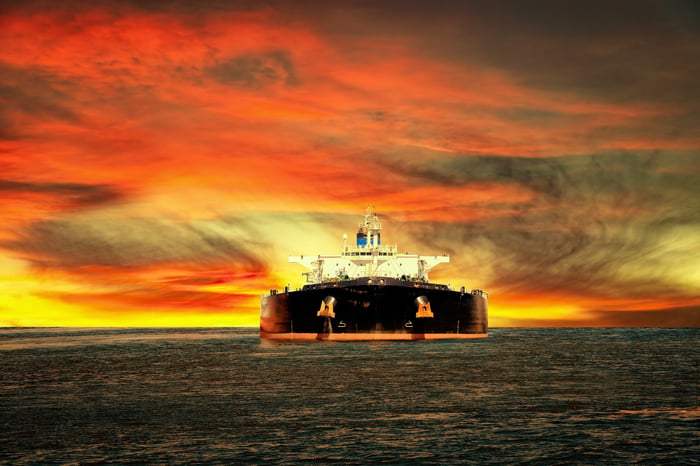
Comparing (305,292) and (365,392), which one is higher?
(305,292)

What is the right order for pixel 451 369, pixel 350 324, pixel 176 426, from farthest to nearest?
pixel 350 324 < pixel 451 369 < pixel 176 426

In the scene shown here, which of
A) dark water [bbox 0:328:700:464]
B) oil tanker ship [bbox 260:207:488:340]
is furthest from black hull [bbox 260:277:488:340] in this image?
dark water [bbox 0:328:700:464]

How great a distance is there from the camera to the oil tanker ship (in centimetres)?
7175

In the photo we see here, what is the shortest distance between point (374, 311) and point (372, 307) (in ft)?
2.00

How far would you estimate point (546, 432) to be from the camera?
21.7m

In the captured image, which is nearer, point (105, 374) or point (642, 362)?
point (105, 374)

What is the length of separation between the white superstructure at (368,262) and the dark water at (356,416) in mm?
44594

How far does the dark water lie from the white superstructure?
146ft

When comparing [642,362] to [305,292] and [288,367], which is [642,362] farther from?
[305,292]

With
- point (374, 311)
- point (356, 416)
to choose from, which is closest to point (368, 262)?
point (374, 311)

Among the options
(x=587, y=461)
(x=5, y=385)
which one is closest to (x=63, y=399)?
(x=5, y=385)

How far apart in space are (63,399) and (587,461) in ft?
73.9

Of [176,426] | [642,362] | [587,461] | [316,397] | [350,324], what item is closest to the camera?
[587,461]

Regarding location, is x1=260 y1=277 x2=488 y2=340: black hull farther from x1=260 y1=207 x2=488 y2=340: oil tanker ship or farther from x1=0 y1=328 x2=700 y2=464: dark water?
x1=0 y1=328 x2=700 y2=464: dark water
